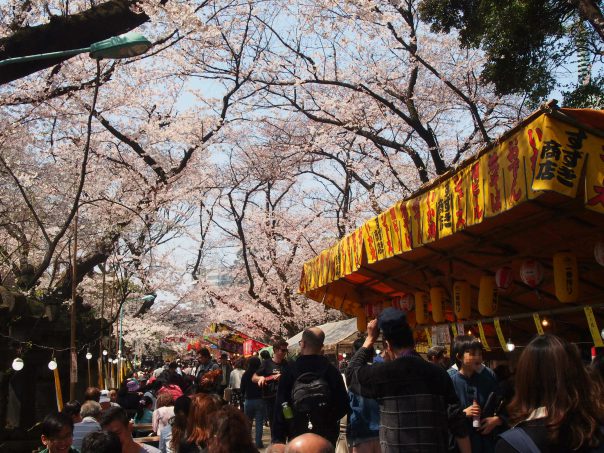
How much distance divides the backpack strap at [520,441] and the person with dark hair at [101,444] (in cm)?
248

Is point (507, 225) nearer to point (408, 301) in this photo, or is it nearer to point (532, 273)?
point (532, 273)

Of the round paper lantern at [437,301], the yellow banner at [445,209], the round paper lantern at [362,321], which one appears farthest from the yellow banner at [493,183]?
the round paper lantern at [362,321]

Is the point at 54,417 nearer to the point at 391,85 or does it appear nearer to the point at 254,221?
the point at 391,85

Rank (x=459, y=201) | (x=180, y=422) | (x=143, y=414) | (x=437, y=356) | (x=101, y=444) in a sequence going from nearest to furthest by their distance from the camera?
(x=101, y=444) < (x=180, y=422) < (x=459, y=201) < (x=437, y=356) < (x=143, y=414)

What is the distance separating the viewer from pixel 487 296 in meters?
9.27

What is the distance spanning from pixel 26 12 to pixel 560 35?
32.2ft

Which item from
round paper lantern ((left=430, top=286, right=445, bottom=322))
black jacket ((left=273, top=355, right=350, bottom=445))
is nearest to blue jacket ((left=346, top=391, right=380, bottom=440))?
black jacket ((left=273, top=355, right=350, bottom=445))

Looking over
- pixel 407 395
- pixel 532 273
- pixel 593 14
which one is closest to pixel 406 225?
pixel 532 273

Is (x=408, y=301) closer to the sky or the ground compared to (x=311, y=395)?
closer to the sky

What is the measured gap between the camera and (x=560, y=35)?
12680 mm

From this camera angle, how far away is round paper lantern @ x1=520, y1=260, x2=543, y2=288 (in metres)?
8.41

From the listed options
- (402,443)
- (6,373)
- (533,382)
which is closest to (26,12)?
(6,373)

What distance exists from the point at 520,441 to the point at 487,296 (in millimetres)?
7141

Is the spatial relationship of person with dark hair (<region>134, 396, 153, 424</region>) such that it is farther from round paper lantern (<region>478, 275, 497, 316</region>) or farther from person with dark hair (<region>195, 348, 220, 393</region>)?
round paper lantern (<region>478, 275, 497, 316</region>)
